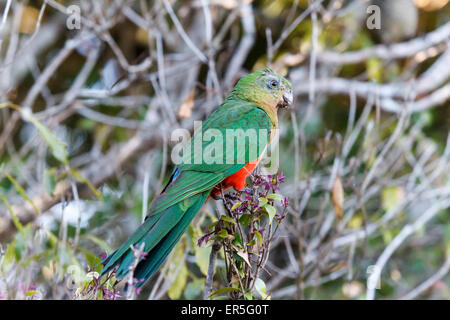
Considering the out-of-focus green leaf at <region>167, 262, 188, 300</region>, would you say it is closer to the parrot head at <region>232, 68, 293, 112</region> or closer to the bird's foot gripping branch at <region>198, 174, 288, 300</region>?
the bird's foot gripping branch at <region>198, 174, 288, 300</region>

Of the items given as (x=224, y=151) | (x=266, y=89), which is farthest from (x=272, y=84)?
(x=224, y=151)

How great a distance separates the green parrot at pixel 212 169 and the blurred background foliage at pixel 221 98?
732mm

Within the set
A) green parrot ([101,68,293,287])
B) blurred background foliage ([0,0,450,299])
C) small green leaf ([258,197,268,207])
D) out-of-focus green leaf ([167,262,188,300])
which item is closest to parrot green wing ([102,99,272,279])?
green parrot ([101,68,293,287])

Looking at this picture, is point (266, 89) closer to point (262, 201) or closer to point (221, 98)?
point (221, 98)

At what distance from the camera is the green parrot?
90.6 inches

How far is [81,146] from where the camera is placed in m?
6.03

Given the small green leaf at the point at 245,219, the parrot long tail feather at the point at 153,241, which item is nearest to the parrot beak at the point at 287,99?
the parrot long tail feather at the point at 153,241

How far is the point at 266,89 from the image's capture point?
361cm

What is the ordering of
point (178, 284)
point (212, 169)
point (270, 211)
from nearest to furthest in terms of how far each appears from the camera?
point (270, 211), point (212, 169), point (178, 284)

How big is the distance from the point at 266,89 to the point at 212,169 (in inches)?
39.7

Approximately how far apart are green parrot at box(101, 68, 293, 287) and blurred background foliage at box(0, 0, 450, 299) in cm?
Result: 73

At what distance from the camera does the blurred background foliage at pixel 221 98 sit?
452 cm

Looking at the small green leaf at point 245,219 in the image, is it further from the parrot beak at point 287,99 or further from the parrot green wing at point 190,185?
the parrot beak at point 287,99
